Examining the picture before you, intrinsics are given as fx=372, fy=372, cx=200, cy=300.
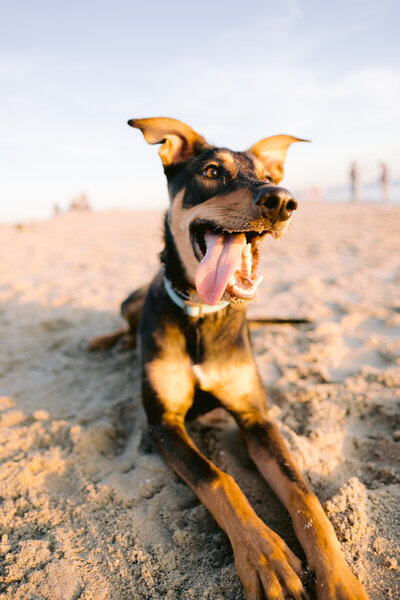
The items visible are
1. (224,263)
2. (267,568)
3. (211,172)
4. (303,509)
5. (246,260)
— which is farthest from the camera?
(211,172)

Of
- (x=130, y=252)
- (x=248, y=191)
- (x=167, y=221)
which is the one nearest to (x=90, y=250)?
(x=130, y=252)

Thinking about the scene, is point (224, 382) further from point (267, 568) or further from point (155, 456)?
point (267, 568)

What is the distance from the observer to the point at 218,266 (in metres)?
2.20

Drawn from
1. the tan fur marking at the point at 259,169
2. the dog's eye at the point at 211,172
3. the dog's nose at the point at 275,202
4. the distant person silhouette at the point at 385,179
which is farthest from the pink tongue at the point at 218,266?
the distant person silhouette at the point at 385,179

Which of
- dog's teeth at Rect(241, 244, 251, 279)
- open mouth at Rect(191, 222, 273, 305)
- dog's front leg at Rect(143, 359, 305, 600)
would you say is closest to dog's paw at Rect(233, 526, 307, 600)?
dog's front leg at Rect(143, 359, 305, 600)

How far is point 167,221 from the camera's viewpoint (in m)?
2.67

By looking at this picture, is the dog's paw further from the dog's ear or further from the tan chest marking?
the dog's ear

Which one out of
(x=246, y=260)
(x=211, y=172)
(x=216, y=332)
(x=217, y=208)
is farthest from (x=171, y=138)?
(x=216, y=332)

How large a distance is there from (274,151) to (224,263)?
1.44 m

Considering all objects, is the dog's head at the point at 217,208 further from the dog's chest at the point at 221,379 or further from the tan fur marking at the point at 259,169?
the dog's chest at the point at 221,379

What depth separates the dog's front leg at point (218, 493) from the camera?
155cm

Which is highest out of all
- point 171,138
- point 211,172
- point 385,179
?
point 171,138

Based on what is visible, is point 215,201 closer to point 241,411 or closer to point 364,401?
point 241,411

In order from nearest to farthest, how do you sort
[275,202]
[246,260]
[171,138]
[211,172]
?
[275,202] → [246,260] → [211,172] → [171,138]
